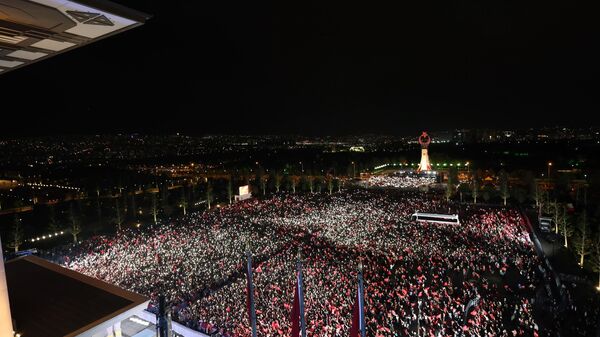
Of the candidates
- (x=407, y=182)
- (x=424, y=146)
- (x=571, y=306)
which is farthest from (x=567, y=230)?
(x=424, y=146)

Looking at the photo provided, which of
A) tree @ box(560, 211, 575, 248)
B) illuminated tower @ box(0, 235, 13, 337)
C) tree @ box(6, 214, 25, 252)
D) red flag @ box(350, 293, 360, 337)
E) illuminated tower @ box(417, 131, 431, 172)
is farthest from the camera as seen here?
illuminated tower @ box(417, 131, 431, 172)

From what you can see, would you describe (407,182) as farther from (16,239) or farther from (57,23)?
(57,23)

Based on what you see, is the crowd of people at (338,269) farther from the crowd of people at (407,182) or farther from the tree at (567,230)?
the crowd of people at (407,182)

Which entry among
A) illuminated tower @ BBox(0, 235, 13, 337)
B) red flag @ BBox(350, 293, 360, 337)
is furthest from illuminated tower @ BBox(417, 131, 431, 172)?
illuminated tower @ BBox(0, 235, 13, 337)

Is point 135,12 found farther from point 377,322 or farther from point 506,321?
point 506,321

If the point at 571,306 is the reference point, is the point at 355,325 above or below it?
above

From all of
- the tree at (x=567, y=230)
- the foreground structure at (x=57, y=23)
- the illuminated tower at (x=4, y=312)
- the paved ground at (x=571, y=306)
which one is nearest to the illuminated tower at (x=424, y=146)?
the tree at (x=567, y=230)

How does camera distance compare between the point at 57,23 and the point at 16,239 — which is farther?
the point at 16,239

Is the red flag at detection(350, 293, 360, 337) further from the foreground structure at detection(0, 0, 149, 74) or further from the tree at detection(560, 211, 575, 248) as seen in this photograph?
the tree at detection(560, 211, 575, 248)
